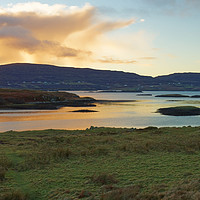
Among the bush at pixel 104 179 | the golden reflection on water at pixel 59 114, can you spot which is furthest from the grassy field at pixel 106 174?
the golden reflection on water at pixel 59 114

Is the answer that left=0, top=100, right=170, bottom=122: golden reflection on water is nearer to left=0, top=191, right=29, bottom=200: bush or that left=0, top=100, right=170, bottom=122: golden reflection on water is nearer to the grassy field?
the grassy field

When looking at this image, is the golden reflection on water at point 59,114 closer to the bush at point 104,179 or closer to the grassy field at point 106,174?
the grassy field at point 106,174

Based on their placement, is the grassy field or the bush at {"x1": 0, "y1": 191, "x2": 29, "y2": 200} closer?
the bush at {"x1": 0, "y1": 191, "x2": 29, "y2": 200}

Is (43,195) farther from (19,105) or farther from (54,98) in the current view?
(54,98)

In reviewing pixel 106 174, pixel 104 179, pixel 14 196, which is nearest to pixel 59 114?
pixel 106 174

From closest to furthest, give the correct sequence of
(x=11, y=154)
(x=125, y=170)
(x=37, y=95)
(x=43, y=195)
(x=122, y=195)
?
(x=122, y=195)
(x=43, y=195)
(x=125, y=170)
(x=11, y=154)
(x=37, y=95)

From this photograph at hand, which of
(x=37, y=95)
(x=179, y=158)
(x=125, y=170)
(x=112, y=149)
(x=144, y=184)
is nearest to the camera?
(x=144, y=184)

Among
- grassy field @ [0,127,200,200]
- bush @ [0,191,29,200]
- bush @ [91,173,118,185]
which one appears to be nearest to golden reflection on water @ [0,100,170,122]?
grassy field @ [0,127,200,200]

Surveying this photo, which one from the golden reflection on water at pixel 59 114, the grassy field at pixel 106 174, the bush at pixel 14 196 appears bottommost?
the golden reflection on water at pixel 59 114

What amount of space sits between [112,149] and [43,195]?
13.8 metres

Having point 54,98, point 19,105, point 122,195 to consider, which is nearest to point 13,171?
point 122,195

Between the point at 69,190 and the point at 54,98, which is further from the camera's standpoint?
the point at 54,98

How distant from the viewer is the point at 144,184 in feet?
47.3

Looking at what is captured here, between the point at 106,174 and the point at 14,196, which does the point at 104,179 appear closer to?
the point at 106,174
